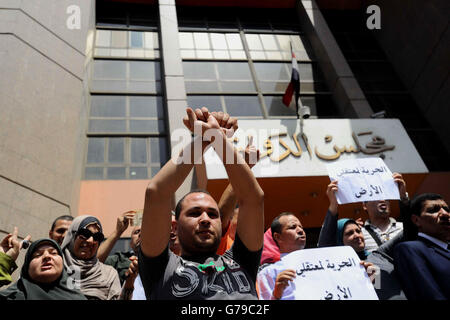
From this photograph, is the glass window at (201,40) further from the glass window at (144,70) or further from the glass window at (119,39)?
the glass window at (119,39)

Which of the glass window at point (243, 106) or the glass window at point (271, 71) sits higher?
the glass window at point (271, 71)

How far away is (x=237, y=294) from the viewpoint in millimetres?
1764

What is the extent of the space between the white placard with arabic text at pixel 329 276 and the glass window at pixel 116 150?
6.71m

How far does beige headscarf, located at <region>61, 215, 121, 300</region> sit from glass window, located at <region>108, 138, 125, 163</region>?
550 centimetres

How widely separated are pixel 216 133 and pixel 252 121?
5.99 metres

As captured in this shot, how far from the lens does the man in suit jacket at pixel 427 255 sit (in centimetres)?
235

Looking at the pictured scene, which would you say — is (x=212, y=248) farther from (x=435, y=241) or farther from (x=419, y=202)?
(x=419, y=202)

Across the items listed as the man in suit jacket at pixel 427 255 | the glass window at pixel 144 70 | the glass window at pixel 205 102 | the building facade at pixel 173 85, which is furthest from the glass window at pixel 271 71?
the man in suit jacket at pixel 427 255

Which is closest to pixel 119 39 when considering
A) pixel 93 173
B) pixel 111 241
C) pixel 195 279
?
pixel 93 173

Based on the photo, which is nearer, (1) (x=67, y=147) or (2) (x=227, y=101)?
(1) (x=67, y=147)
